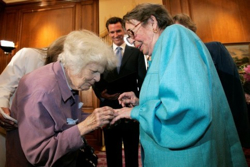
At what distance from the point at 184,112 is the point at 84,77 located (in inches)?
30.4

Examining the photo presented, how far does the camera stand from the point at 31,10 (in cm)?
483

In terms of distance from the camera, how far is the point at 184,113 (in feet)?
1.79

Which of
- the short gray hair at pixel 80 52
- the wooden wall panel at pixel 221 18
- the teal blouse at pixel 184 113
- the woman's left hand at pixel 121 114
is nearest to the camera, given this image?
the teal blouse at pixel 184 113

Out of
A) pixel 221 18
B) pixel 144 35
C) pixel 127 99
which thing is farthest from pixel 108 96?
pixel 221 18

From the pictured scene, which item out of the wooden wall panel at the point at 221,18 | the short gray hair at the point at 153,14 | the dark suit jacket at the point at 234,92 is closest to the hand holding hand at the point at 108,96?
the short gray hair at the point at 153,14

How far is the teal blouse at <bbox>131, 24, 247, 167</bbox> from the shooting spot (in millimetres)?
539

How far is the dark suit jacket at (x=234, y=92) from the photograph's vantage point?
1.08 m

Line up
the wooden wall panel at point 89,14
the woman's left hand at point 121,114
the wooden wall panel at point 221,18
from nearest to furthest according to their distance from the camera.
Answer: the woman's left hand at point 121,114
the wooden wall panel at point 221,18
the wooden wall panel at point 89,14

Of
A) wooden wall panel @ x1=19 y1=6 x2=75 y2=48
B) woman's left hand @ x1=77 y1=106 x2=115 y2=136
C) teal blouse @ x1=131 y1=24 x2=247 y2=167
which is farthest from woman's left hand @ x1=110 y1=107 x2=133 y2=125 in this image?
wooden wall panel @ x1=19 y1=6 x2=75 y2=48

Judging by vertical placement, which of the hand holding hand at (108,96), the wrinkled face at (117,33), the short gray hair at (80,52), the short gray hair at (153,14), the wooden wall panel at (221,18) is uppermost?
the wooden wall panel at (221,18)

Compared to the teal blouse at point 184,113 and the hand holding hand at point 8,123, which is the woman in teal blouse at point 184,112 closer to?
the teal blouse at point 184,113

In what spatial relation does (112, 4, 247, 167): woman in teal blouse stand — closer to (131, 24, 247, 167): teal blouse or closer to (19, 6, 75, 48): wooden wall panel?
(131, 24, 247, 167): teal blouse

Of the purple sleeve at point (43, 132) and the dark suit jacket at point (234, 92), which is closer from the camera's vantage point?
the purple sleeve at point (43, 132)

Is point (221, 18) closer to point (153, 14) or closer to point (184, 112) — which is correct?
point (153, 14)
